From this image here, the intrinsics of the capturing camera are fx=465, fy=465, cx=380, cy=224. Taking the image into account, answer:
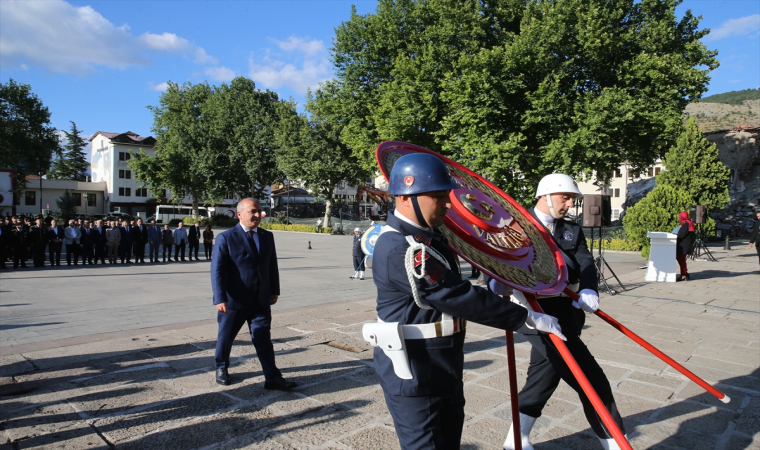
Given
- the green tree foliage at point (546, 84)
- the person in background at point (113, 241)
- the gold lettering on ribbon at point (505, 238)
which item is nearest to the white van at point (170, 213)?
the green tree foliage at point (546, 84)

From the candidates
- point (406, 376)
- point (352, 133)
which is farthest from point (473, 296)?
point (352, 133)

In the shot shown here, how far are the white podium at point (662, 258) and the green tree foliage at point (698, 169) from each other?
53.6 feet

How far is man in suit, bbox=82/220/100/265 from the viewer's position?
18058 millimetres

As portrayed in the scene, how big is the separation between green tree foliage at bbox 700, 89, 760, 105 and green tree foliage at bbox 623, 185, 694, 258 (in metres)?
135

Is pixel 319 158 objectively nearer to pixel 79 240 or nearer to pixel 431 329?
pixel 79 240

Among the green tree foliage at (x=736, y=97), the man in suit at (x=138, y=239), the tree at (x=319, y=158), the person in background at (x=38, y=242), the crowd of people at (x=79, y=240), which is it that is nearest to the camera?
the crowd of people at (x=79, y=240)

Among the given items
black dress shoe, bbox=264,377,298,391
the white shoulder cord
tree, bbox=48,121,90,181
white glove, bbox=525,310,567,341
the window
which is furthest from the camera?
tree, bbox=48,121,90,181

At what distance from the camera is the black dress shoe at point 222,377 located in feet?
15.7

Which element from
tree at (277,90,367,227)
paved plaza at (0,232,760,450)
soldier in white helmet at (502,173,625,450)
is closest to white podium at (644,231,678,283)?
paved plaza at (0,232,760,450)

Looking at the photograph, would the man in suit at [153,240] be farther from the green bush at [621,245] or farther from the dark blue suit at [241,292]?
the green bush at [621,245]

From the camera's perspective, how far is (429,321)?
2229 mm

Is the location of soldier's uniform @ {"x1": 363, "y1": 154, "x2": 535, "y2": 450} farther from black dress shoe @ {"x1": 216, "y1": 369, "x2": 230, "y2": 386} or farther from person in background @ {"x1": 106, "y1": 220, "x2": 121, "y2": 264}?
person in background @ {"x1": 106, "y1": 220, "x2": 121, "y2": 264}

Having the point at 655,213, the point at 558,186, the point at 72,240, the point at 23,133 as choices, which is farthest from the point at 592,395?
the point at 23,133

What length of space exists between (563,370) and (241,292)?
10.2 feet
